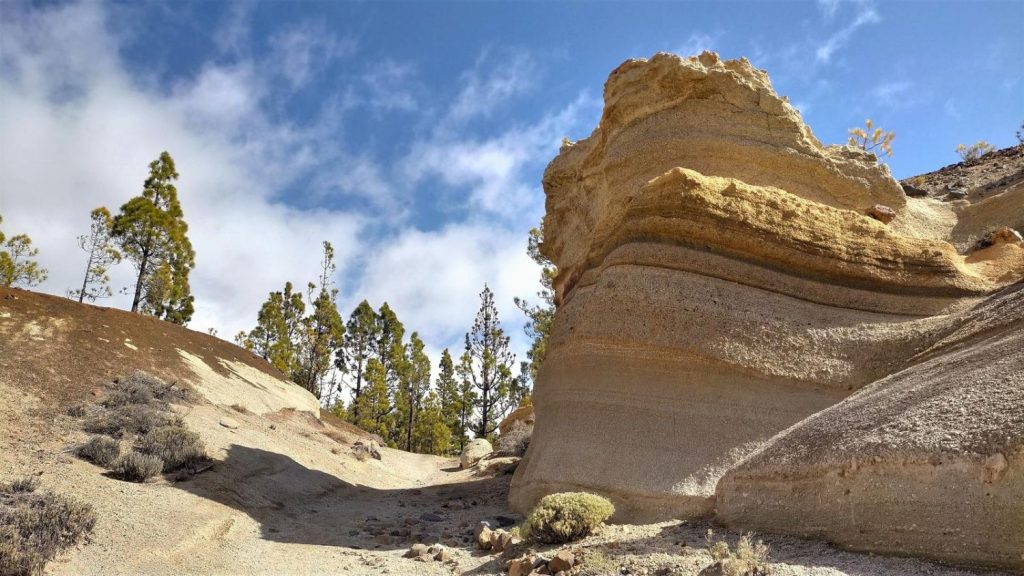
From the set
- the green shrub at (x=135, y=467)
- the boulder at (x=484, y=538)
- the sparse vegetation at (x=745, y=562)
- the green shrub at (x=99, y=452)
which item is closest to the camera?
the sparse vegetation at (x=745, y=562)

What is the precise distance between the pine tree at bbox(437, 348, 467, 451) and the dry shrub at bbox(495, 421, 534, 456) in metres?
17.1

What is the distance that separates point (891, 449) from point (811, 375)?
4465mm

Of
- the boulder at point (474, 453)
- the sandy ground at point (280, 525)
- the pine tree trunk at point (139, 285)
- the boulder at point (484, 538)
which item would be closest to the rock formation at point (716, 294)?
the boulder at point (484, 538)

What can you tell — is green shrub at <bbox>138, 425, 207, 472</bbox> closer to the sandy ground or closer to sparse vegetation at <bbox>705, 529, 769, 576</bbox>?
the sandy ground

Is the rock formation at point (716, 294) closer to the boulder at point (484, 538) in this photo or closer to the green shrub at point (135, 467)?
the boulder at point (484, 538)

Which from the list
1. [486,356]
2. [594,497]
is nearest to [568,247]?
[594,497]

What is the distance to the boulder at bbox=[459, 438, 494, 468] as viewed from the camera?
28.0 m

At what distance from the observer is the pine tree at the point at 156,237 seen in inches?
1364

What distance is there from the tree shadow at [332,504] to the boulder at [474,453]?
1062cm

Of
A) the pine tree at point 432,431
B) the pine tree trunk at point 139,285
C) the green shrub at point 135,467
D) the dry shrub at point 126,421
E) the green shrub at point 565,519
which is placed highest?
the pine tree trunk at point 139,285

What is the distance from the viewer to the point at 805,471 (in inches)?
273

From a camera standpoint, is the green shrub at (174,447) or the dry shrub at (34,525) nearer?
the dry shrub at (34,525)

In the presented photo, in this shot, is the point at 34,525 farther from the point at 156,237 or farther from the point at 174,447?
the point at 156,237

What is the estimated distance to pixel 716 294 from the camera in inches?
433
